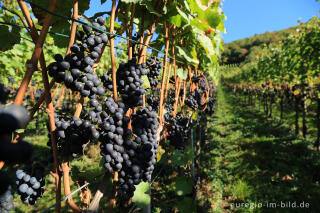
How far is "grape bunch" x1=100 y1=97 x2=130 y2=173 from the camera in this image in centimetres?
87

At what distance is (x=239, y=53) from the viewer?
87.3 m

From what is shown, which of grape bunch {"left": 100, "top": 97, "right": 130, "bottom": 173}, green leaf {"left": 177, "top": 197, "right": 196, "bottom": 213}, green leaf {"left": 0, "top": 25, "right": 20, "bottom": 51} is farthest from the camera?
green leaf {"left": 177, "top": 197, "right": 196, "bottom": 213}

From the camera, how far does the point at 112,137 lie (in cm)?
87

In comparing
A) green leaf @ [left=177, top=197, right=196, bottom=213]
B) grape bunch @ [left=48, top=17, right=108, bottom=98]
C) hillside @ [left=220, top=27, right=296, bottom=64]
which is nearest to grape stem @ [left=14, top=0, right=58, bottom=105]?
grape bunch @ [left=48, top=17, right=108, bottom=98]

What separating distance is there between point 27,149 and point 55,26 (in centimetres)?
102

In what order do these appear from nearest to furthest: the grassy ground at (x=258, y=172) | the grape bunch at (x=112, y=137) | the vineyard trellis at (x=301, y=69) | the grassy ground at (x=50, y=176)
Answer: the grape bunch at (x=112, y=137)
the grassy ground at (x=50, y=176)
the grassy ground at (x=258, y=172)
the vineyard trellis at (x=301, y=69)

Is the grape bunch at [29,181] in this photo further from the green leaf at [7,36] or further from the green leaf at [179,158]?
the green leaf at [179,158]

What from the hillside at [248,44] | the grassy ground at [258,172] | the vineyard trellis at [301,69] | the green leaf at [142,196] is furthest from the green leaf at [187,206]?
the hillside at [248,44]

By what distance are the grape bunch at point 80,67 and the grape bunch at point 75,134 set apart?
0.14 m

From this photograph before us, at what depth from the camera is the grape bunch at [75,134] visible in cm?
85

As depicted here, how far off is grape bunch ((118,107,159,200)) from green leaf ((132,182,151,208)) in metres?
0.26

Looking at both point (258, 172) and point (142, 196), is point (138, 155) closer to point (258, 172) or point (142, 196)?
point (142, 196)

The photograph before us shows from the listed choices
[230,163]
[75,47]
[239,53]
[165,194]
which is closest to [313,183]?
[230,163]

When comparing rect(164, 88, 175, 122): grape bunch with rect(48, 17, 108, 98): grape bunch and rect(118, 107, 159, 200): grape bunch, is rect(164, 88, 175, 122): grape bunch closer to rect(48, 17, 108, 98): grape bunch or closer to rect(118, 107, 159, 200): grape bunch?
rect(118, 107, 159, 200): grape bunch
